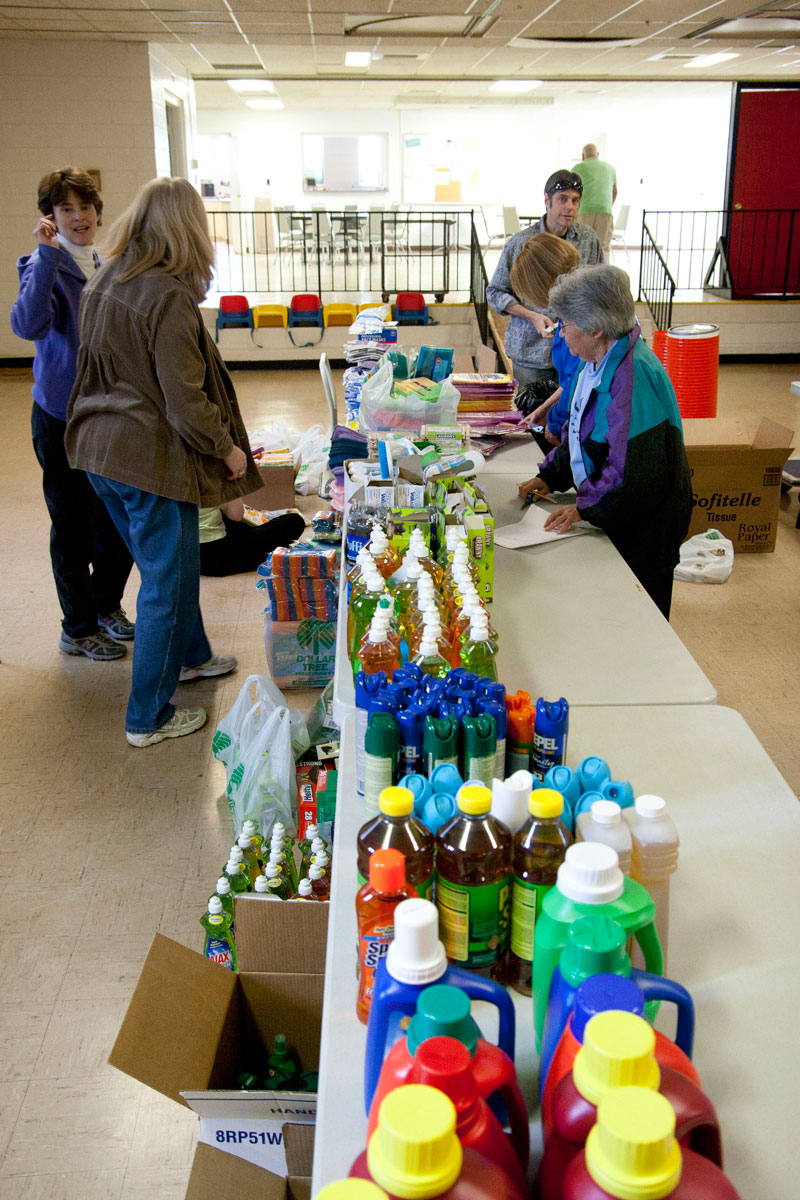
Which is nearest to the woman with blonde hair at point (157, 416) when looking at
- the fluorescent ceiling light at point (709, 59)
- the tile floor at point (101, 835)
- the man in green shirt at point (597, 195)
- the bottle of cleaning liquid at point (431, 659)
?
the tile floor at point (101, 835)

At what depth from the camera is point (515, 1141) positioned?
87cm

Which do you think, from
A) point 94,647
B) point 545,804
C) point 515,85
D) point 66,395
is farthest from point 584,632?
point 515,85

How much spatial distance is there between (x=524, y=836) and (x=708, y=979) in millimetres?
343

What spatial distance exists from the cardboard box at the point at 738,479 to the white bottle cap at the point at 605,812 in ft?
12.5

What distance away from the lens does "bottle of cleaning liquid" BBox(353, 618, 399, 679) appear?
1.59 metres

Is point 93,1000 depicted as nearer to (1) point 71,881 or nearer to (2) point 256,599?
(1) point 71,881

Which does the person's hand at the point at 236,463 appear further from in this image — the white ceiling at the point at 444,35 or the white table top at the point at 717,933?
the white ceiling at the point at 444,35

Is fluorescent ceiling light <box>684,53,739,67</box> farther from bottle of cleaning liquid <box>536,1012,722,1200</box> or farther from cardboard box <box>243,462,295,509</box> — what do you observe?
bottle of cleaning liquid <box>536,1012,722,1200</box>

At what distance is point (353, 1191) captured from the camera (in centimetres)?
67

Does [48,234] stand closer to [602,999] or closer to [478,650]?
[478,650]

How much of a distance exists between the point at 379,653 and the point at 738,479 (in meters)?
3.68

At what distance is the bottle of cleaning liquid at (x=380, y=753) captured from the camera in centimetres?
132

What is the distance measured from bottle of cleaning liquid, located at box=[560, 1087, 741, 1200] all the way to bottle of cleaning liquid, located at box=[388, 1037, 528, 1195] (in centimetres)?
9

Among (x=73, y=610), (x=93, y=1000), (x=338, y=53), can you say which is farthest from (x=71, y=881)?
(x=338, y=53)
